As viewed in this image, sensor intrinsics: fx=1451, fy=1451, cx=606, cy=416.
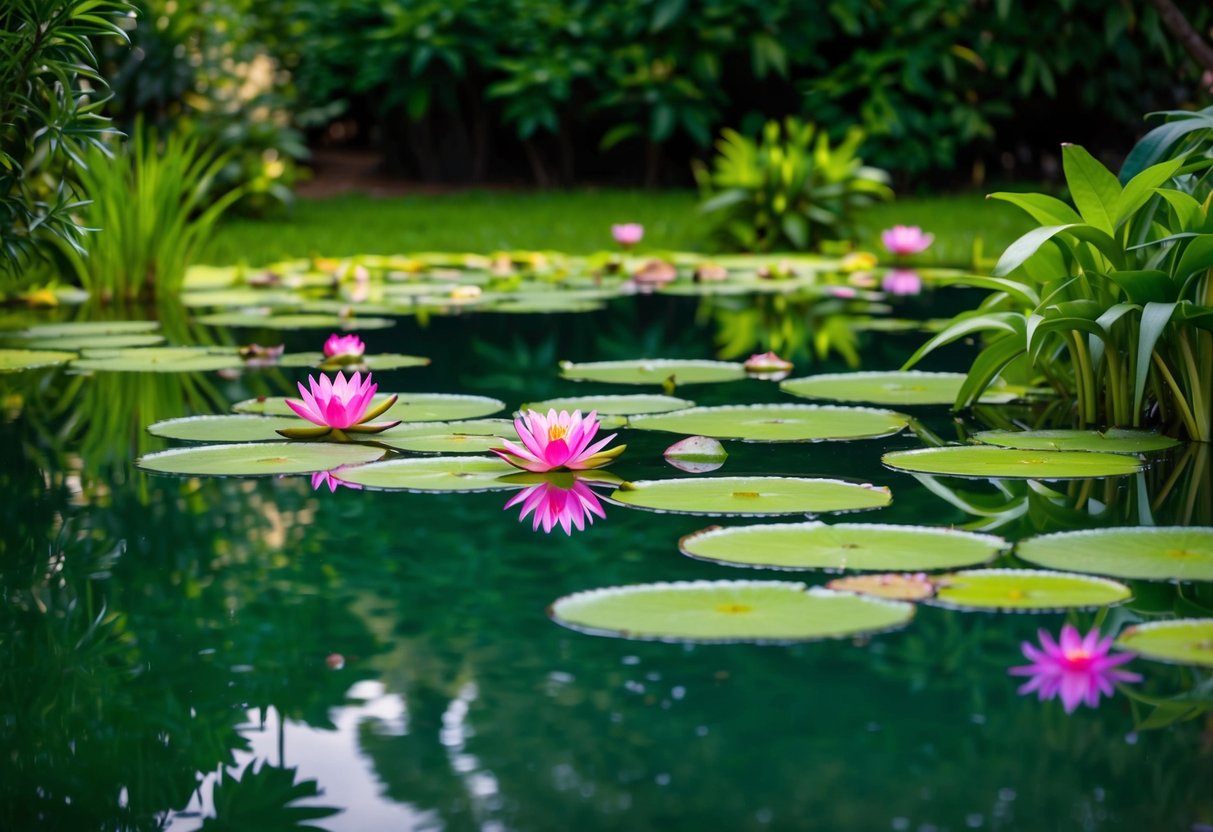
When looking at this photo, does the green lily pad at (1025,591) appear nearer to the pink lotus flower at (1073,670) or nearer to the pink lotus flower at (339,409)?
the pink lotus flower at (1073,670)

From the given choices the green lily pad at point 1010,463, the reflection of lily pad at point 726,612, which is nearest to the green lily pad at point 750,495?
the green lily pad at point 1010,463

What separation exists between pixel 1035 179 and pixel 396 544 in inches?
294

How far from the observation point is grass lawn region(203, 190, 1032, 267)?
5645mm

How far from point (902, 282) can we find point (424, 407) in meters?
2.68

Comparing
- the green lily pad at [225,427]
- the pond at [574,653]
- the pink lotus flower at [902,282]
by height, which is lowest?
the pond at [574,653]

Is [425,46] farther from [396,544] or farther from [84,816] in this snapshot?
[84,816]

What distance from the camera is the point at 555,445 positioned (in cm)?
200

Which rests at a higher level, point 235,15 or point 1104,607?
point 235,15

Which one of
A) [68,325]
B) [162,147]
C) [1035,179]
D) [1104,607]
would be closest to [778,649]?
[1104,607]

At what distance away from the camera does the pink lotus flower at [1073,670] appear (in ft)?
4.03

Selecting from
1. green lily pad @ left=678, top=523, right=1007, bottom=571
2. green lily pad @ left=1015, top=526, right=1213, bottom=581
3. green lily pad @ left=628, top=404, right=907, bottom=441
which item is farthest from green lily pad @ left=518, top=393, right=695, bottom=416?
green lily pad @ left=1015, top=526, right=1213, bottom=581

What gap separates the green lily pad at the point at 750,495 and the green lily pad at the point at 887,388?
719 mm

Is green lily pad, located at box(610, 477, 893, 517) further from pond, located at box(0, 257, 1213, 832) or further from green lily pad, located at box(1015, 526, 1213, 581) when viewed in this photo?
green lily pad, located at box(1015, 526, 1213, 581)

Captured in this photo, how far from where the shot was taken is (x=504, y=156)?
935 centimetres
